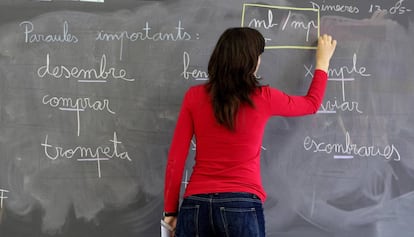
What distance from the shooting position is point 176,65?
1956mm

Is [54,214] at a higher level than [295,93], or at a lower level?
lower

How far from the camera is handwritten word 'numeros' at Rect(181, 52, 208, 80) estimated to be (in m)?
1.96

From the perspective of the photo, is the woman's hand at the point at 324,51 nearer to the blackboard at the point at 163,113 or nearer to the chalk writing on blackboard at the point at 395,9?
the blackboard at the point at 163,113

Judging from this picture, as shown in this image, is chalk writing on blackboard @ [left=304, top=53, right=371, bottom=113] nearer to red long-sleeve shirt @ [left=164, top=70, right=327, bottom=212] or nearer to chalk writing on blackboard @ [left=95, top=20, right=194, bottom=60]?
red long-sleeve shirt @ [left=164, top=70, right=327, bottom=212]

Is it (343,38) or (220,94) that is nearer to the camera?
(220,94)

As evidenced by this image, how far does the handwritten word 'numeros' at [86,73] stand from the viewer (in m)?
1.93

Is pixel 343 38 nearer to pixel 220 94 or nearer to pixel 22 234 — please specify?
pixel 220 94

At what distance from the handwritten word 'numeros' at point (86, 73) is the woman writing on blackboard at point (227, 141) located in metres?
0.48

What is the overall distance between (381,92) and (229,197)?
896 mm

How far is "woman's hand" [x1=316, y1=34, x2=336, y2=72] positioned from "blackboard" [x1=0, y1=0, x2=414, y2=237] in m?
0.04

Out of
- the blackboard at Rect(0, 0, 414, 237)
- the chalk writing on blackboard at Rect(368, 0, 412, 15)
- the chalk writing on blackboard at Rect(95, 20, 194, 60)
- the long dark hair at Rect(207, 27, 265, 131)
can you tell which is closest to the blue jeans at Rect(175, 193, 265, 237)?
the long dark hair at Rect(207, 27, 265, 131)

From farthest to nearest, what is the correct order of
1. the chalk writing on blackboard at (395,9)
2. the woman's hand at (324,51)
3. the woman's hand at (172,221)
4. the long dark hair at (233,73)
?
the chalk writing on blackboard at (395,9) → the woman's hand at (324,51) → the woman's hand at (172,221) → the long dark hair at (233,73)

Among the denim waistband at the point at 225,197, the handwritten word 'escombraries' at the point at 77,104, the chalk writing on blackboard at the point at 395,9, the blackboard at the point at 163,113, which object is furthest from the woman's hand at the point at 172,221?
the chalk writing on blackboard at the point at 395,9

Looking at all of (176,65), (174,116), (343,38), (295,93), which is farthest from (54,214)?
(343,38)
